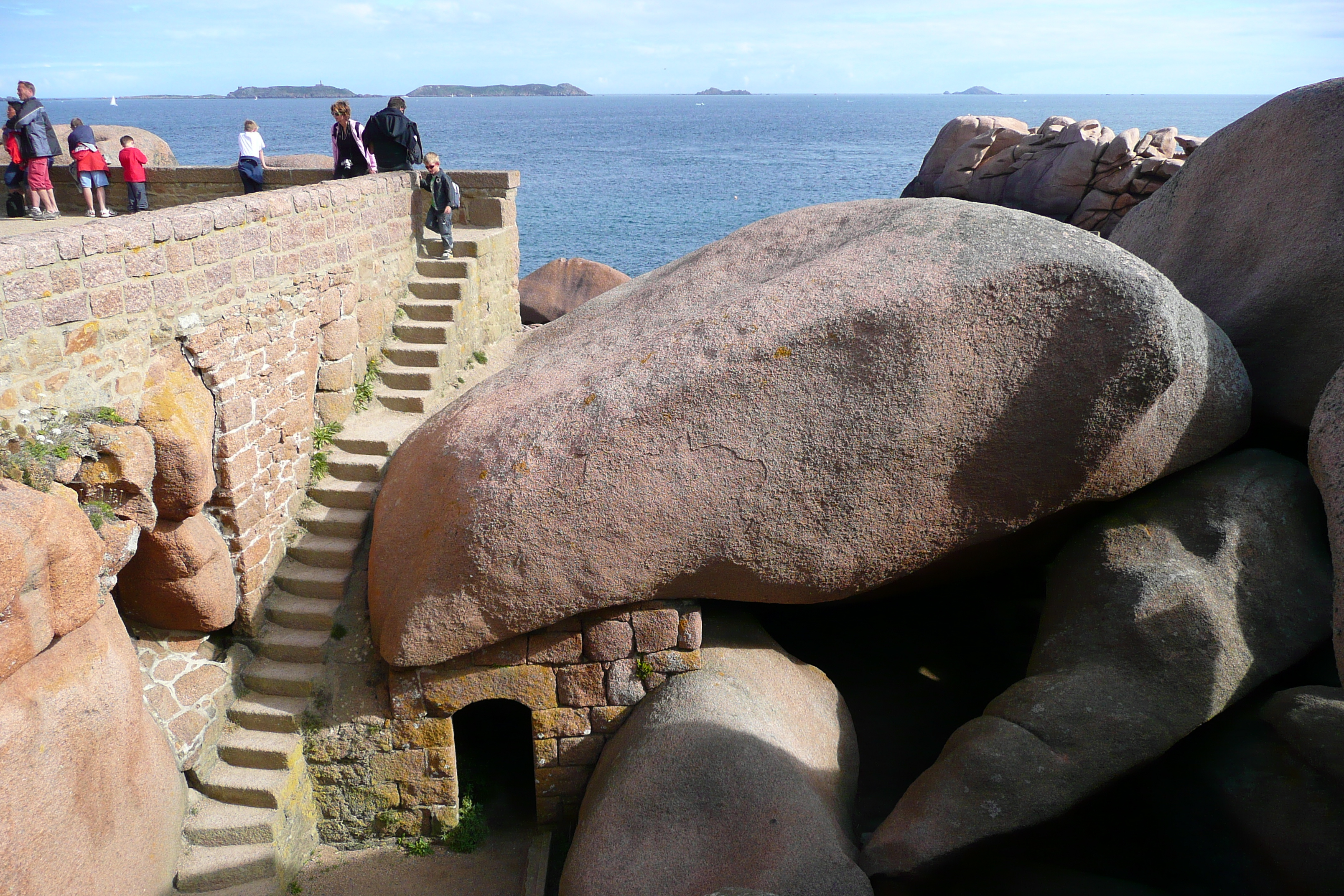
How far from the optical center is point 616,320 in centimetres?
776

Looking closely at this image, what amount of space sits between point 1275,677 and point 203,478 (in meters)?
7.17

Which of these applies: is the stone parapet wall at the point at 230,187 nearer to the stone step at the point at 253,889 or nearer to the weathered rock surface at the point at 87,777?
the weathered rock surface at the point at 87,777

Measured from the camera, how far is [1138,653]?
6148 millimetres

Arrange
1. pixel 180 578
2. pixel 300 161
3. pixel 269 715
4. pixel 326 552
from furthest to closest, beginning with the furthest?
pixel 300 161 → pixel 326 552 → pixel 269 715 → pixel 180 578

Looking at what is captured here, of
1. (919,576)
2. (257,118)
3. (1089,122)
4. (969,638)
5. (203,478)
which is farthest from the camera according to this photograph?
(257,118)

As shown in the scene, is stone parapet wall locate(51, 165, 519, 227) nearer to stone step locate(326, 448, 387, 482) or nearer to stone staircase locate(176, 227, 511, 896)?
stone staircase locate(176, 227, 511, 896)

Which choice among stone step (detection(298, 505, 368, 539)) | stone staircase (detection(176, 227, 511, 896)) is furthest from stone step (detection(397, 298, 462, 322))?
stone step (detection(298, 505, 368, 539))

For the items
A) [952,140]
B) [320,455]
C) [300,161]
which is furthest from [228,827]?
[952,140]

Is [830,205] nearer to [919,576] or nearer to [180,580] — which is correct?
[919,576]

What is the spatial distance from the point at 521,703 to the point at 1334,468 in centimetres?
550

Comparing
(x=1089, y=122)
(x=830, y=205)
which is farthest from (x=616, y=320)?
(x=1089, y=122)

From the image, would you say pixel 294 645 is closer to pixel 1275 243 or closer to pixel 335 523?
pixel 335 523

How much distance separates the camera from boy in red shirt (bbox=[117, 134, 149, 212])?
1080cm

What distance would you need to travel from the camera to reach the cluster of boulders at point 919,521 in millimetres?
5867
